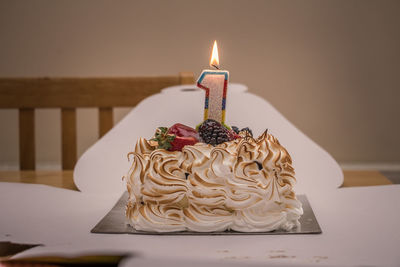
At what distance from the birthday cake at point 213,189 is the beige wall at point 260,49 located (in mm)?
2462

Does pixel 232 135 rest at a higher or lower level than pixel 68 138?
higher

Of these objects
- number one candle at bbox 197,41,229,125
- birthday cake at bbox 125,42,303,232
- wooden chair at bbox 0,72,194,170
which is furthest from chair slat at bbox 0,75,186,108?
birthday cake at bbox 125,42,303,232

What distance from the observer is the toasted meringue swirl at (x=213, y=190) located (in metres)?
1.15

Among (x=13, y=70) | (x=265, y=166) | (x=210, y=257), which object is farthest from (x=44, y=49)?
(x=210, y=257)

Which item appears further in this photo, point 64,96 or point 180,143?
point 64,96

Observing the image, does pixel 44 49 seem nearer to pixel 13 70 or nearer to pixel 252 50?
pixel 13 70

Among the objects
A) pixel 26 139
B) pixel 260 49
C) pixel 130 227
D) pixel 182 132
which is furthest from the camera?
pixel 260 49

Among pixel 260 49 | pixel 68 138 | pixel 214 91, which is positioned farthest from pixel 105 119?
pixel 260 49

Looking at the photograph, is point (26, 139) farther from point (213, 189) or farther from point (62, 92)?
point (213, 189)

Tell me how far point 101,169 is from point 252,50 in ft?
7.29

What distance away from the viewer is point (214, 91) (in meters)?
1.33

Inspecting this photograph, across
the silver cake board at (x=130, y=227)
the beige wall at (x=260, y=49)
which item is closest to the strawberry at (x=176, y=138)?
the silver cake board at (x=130, y=227)

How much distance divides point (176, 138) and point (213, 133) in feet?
0.29

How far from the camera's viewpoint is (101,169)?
1593mm
